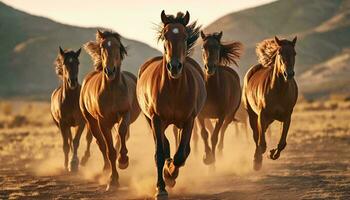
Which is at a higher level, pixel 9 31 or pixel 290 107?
pixel 9 31

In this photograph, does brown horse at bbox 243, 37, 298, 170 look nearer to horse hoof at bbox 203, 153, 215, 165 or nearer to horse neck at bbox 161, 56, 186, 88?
horse hoof at bbox 203, 153, 215, 165

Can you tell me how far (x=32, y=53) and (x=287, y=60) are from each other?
6043 inches

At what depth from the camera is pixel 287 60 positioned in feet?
37.3

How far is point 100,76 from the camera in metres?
12.1

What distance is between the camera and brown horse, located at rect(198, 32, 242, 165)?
13383 mm

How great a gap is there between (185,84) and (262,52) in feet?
14.3

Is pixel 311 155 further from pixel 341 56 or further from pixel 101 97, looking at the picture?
→ pixel 341 56

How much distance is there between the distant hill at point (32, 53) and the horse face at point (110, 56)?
108299 millimetres

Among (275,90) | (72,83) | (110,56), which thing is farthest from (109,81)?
(275,90)

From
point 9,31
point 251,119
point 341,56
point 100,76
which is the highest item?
point 9,31

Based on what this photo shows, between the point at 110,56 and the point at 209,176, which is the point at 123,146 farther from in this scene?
the point at 209,176

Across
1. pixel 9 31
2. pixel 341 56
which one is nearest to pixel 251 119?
pixel 341 56

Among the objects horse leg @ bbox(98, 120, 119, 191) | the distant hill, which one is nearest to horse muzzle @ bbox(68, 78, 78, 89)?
horse leg @ bbox(98, 120, 119, 191)

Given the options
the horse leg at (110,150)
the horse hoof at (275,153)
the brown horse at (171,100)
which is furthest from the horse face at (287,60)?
the horse leg at (110,150)
